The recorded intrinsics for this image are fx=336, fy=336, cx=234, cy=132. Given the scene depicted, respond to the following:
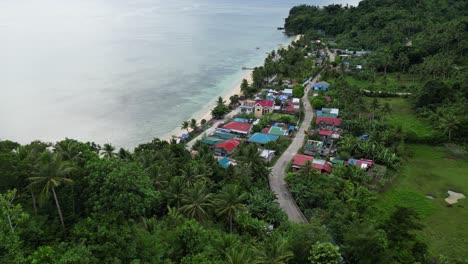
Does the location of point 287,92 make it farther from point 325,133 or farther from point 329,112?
point 325,133

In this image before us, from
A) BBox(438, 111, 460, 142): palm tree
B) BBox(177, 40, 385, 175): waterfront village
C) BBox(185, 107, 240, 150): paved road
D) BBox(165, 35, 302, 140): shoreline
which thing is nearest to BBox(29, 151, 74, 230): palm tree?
BBox(177, 40, 385, 175): waterfront village

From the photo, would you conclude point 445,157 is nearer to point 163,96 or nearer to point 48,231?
point 48,231

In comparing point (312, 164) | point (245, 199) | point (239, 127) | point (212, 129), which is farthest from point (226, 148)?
point (245, 199)

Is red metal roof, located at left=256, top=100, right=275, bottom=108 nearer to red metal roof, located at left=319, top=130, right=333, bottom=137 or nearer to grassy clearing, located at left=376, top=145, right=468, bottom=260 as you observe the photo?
red metal roof, located at left=319, top=130, right=333, bottom=137

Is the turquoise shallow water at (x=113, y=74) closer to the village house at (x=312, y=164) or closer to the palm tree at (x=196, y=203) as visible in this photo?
the village house at (x=312, y=164)

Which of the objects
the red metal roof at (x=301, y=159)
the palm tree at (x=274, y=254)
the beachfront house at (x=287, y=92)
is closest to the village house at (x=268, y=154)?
the red metal roof at (x=301, y=159)
